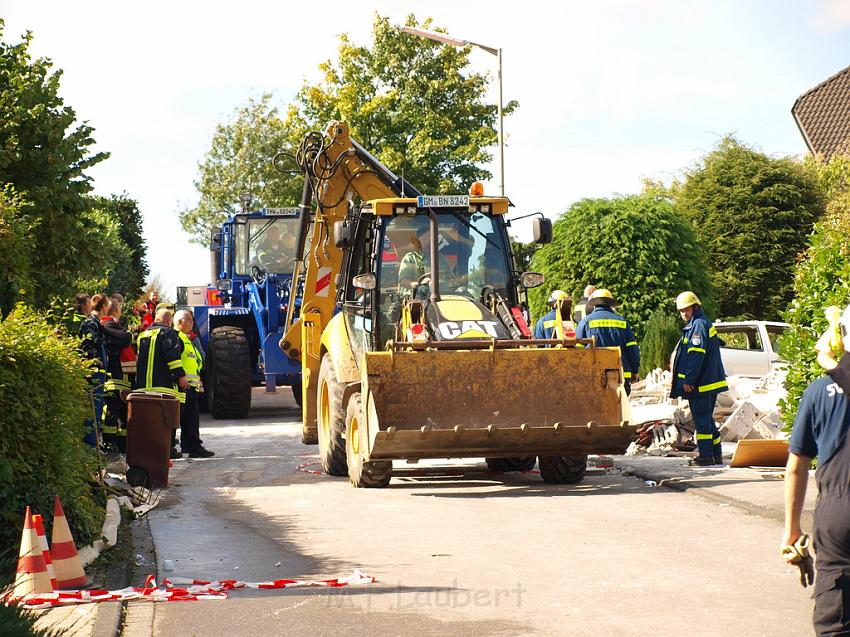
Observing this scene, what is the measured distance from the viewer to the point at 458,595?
7090 millimetres

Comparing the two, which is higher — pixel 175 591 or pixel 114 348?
pixel 114 348

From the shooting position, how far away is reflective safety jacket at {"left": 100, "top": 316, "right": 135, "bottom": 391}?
1410 cm

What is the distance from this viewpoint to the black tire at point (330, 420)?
1208 centimetres

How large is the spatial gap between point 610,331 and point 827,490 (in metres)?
9.64

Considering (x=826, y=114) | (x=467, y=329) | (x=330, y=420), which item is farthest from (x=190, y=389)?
(x=826, y=114)

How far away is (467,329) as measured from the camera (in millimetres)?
11664

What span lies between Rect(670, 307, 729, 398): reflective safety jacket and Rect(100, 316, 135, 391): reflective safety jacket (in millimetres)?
6136

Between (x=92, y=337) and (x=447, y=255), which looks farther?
(x=92, y=337)

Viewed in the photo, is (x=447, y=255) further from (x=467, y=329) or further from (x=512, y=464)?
(x=512, y=464)

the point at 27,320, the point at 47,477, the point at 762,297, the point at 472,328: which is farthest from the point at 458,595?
the point at 762,297

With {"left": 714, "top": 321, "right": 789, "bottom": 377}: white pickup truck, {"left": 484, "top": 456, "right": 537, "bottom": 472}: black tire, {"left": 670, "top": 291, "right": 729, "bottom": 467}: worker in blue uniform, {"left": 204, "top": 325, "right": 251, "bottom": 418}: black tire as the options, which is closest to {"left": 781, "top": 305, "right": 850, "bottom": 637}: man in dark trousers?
{"left": 484, "top": 456, "right": 537, "bottom": 472}: black tire

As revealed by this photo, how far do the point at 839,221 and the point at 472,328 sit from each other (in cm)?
373

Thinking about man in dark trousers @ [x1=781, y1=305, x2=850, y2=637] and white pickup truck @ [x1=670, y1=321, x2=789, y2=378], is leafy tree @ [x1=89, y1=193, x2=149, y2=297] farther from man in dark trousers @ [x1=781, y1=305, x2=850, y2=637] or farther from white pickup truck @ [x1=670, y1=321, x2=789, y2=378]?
man in dark trousers @ [x1=781, y1=305, x2=850, y2=637]

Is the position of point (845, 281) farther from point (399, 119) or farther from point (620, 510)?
point (399, 119)
